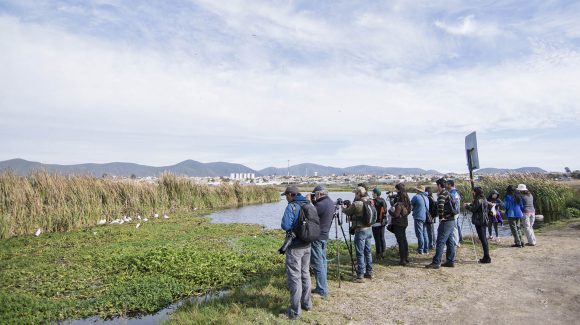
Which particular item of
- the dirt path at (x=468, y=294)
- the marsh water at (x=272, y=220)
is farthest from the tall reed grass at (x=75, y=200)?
the dirt path at (x=468, y=294)

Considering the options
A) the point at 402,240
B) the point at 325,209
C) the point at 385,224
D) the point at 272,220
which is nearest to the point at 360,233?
the point at 325,209

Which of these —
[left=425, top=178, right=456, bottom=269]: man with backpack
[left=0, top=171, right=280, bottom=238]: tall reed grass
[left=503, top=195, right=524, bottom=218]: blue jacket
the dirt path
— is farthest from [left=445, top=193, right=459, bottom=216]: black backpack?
[left=0, top=171, right=280, bottom=238]: tall reed grass

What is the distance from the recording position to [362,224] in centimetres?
844

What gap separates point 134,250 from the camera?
13.2 meters

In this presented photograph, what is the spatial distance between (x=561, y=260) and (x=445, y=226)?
354 cm

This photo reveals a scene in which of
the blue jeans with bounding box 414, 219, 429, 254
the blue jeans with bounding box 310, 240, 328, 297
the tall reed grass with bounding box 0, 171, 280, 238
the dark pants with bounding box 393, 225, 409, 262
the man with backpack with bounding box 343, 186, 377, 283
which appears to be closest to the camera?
the blue jeans with bounding box 310, 240, 328, 297

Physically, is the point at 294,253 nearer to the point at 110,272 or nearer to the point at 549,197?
the point at 110,272

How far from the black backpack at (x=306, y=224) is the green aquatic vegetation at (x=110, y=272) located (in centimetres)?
402

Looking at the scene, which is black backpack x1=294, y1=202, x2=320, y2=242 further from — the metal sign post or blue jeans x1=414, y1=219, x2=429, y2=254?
the metal sign post

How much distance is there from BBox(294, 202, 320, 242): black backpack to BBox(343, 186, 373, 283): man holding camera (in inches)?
89.1

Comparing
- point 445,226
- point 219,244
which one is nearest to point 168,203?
point 219,244

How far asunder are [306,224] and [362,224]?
2638mm

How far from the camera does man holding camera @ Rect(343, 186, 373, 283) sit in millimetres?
8414

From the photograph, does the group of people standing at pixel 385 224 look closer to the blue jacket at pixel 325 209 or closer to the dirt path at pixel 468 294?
the blue jacket at pixel 325 209
